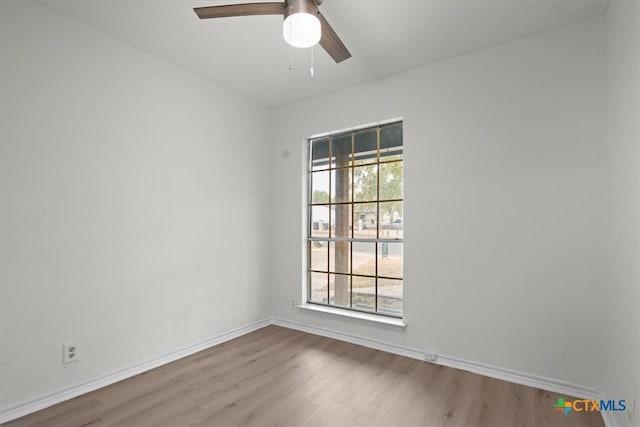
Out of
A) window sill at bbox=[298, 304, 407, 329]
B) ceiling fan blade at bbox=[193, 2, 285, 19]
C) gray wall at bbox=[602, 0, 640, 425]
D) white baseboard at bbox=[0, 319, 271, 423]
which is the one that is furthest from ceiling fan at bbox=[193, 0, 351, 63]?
white baseboard at bbox=[0, 319, 271, 423]

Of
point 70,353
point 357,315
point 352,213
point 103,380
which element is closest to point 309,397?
point 357,315

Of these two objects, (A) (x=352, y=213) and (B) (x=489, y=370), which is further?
(A) (x=352, y=213)

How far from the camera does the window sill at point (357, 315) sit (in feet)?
9.76

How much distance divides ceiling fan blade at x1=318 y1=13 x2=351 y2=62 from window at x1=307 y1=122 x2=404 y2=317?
4.19ft

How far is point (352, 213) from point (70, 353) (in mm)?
2698

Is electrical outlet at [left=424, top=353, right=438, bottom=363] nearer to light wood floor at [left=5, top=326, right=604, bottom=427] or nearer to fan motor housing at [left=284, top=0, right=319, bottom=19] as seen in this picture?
light wood floor at [left=5, top=326, right=604, bottom=427]

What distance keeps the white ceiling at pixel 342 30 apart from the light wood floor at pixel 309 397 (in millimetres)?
2727

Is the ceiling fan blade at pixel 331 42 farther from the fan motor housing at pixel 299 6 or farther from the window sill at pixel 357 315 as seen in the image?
the window sill at pixel 357 315

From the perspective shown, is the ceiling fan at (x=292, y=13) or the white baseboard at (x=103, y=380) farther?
the white baseboard at (x=103, y=380)

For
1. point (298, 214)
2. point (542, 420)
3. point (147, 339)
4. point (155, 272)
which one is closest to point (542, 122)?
point (542, 420)

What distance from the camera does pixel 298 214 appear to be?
3771mm

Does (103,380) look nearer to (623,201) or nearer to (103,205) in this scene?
(103,205)

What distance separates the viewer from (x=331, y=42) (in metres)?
1.95

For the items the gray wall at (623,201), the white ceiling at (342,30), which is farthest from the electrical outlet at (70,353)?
the gray wall at (623,201)
